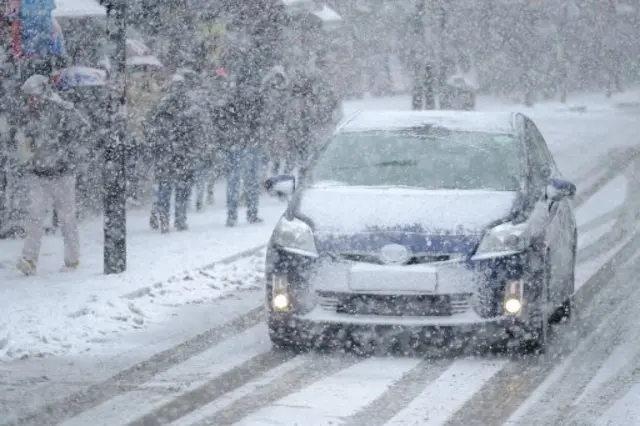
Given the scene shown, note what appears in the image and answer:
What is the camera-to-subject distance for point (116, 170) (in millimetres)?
12508

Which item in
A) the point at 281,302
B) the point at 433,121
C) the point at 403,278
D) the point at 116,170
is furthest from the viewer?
the point at 116,170

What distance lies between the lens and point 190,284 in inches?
488

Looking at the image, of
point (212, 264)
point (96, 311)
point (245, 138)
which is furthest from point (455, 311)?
point (245, 138)

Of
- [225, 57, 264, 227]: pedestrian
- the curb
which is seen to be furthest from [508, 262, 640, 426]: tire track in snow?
[225, 57, 264, 227]: pedestrian

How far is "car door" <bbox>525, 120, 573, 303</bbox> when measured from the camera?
9.84 meters

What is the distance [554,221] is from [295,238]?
1880mm

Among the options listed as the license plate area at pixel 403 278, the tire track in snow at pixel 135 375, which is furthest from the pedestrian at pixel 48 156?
the license plate area at pixel 403 278

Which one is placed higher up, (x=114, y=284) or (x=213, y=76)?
(x=213, y=76)

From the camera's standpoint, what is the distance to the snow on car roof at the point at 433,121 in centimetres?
1082

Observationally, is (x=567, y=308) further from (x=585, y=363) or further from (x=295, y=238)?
(x=295, y=238)

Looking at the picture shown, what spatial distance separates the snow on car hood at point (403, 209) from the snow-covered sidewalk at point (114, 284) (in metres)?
1.78

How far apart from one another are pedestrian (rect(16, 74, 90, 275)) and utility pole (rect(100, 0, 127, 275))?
43cm

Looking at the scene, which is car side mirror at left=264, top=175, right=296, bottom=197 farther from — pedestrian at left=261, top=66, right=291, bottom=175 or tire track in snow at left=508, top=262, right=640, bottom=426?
pedestrian at left=261, top=66, right=291, bottom=175

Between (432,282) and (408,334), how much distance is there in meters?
0.56
